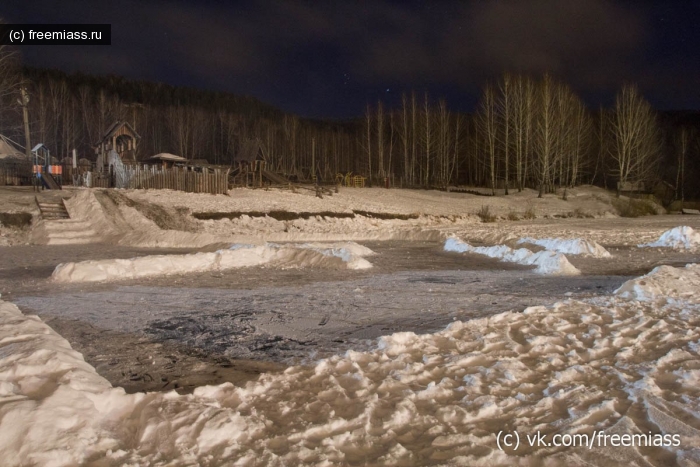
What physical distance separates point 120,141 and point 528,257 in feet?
123

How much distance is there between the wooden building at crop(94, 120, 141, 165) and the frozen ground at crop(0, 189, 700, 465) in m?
30.6

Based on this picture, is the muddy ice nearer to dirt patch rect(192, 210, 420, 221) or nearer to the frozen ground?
the frozen ground

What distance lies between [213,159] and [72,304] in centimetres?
8545

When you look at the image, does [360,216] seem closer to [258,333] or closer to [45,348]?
[258,333]

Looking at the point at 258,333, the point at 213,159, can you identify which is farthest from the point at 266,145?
the point at 258,333

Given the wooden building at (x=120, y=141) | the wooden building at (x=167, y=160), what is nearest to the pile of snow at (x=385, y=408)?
the wooden building at (x=120, y=141)

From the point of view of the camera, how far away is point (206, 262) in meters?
14.0

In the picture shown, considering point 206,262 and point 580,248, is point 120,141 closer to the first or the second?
point 206,262

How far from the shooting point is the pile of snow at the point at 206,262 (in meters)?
12.0

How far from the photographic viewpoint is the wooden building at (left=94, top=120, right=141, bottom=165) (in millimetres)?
39934

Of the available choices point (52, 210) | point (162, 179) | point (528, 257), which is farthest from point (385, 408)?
point (162, 179)

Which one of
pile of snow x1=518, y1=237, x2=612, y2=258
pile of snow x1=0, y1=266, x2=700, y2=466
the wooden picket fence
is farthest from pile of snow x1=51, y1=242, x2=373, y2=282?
the wooden picket fence

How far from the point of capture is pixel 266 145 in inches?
3246

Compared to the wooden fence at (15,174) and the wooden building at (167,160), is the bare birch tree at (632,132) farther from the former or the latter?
the wooden fence at (15,174)
